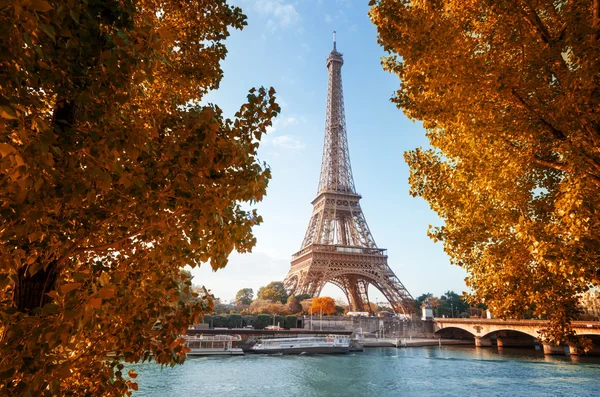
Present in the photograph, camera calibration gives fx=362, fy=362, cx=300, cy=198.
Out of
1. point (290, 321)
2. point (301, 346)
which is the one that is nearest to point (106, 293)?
point (301, 346)

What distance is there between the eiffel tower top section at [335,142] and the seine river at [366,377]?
3624cm

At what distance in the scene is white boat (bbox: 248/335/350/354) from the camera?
43219 mm

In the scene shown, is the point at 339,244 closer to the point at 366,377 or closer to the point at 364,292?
the point at 364,292

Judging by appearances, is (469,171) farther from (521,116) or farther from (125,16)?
(125,16)

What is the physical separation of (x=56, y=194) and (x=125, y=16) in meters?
1.34

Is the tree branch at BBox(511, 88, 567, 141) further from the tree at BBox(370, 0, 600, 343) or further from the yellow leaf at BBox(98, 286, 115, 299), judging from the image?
the yellow leaf at BBox(98, 286, 115, 299)

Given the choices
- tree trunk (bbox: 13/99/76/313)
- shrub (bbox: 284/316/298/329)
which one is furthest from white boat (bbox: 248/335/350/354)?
tree trunk (bbox: 13/99/76/313)

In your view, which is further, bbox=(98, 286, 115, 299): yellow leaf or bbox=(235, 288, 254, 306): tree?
bbox=(235, 288, 254, 306): tree

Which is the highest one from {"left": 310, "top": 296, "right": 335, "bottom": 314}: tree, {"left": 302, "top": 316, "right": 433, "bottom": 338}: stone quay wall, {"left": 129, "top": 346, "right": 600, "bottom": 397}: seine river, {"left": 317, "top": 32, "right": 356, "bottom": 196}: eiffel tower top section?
{"left": 317, "top": 32, "right": 356, "bottom": 196}: eiffel tower top section

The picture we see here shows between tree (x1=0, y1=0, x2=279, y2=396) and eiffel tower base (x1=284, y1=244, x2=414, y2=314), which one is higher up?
eiffel tower base (x1=284, y1=244, x2=414, y2=314)

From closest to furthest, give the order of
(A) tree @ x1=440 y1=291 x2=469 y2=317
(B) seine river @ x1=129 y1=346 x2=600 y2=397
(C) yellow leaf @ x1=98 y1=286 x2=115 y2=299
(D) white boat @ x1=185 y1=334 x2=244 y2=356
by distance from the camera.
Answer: (C) yellow leaf @ x1=98 y1=286 x2=115 y2=299 < (B) seine river @ x1=129 y1=346 x2=600 y2=397 < (D) white boat @ x1=185 y1=334 x2=244 y2=356 < (A) tree @ x1=440 y1=291 x2=469 y2=317

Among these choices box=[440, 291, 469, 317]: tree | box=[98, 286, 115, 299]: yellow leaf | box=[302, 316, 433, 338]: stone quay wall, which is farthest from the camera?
→ box=[440, 291, 469, 317]: tree

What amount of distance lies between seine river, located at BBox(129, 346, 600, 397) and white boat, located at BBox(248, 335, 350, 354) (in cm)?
296

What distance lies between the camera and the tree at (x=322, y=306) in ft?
214
